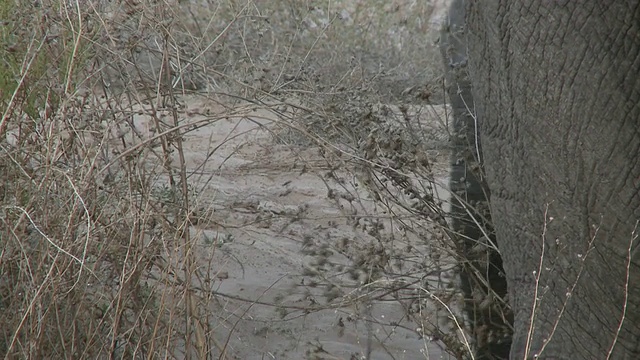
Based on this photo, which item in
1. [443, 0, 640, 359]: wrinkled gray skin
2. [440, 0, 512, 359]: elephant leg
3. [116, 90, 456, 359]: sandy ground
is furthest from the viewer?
[116, 90, 456, 359]: sandy ground

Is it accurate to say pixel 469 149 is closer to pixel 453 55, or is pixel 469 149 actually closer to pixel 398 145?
pixel 398 145

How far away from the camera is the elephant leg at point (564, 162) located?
1.80m

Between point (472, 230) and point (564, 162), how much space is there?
1233 mm

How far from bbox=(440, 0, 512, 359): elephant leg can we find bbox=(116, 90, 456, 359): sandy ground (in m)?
0.19

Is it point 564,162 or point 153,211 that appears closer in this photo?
point 564,162

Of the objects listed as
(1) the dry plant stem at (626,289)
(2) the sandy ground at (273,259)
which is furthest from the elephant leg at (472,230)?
(1) the dry plant stem at (626,289)

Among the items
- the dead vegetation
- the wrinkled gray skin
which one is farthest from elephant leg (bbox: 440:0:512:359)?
the wrinkled gray skin

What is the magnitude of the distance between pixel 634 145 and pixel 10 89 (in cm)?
300

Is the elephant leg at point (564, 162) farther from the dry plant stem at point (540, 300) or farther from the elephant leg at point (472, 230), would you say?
the elephant leg at point (472, 230)

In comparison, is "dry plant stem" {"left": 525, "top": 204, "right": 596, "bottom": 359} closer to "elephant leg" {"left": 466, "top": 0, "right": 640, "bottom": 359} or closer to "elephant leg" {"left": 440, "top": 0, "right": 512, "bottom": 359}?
"elephant leg" {"left": 466, "top": 0, "right": 640, "bottom": 359}

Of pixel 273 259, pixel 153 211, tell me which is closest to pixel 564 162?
pixel 153 211

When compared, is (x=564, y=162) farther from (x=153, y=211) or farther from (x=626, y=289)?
(x=153, y=211)

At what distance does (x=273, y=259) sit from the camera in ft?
14.2

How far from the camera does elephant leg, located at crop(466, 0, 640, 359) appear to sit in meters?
1.80
